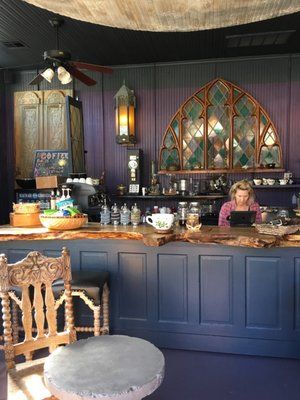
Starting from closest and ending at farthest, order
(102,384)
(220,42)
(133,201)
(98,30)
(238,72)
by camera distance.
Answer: (102,384), (98,30), (220,42), (238,72), (133,201)

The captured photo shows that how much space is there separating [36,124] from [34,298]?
551 cm

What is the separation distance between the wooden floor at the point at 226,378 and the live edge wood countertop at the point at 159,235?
919mm

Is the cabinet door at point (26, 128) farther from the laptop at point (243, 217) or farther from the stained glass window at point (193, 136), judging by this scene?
the laptop at point (243, 217)

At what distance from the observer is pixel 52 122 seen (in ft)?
22.4

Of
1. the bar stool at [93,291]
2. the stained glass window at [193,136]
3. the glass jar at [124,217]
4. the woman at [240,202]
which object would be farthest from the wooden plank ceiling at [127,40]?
the bar stool at [93,291]

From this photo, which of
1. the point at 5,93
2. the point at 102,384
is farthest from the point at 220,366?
the point at 5,93

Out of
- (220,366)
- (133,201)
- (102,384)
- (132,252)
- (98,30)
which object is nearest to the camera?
(102,384)

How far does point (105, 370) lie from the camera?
58.3 inches

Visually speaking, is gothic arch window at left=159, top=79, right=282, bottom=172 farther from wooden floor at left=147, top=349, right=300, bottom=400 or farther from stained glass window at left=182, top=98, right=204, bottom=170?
wooden floor at left=147, top=349, right=300, bottom=400

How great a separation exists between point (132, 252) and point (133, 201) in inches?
141

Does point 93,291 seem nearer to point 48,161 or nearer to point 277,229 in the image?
point 277,229

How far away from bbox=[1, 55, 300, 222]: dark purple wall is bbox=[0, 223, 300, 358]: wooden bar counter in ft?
11.8

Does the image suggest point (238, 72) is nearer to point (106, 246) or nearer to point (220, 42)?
point (220, 42)

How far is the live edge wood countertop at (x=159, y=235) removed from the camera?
2.74 meters
